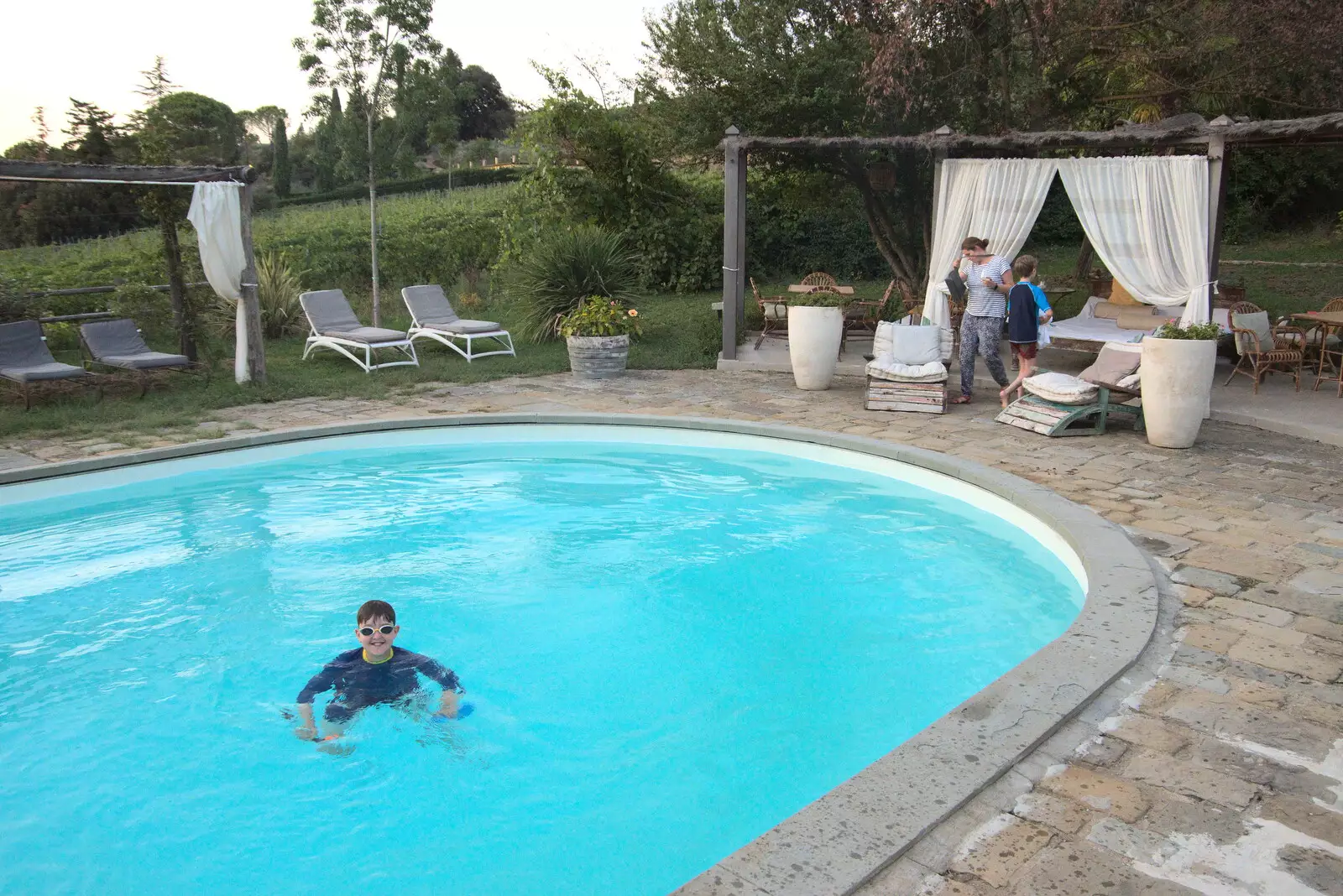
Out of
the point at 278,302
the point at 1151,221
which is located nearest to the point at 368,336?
the point at 278,302

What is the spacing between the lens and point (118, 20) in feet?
45.8

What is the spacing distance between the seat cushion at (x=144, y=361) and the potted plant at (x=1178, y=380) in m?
8.52

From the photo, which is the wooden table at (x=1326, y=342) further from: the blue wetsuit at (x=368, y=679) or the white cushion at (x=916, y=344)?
the blue wetsuit at (x=368, y=679)

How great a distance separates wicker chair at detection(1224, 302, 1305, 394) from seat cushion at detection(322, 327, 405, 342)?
8.44 m

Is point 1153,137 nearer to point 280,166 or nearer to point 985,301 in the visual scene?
point 985,301

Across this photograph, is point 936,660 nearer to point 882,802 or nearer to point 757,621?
point 757,621

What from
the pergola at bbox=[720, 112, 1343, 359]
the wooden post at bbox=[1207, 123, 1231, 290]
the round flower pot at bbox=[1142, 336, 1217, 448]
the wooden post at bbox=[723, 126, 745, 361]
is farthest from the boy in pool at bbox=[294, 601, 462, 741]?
the wooden post at bbox=[1207, 123, 1231, 290]

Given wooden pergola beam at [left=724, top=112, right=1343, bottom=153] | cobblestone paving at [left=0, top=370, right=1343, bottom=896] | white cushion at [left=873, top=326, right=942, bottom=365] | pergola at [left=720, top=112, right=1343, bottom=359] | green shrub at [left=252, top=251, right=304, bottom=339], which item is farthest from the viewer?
green shrub at [left=252, top=251, right=304, bottom=339]

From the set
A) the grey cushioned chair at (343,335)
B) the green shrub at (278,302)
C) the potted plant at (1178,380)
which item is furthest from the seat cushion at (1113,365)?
the green shrub at (278,302)

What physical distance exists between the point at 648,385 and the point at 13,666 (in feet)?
20.5

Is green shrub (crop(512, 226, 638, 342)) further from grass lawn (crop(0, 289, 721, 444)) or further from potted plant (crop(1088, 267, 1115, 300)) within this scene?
potted plant (crop(1088, 267, 1115, 300))

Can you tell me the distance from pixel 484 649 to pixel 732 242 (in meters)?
6.58

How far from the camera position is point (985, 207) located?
9.69 m

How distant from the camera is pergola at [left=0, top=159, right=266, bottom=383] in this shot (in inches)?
334
